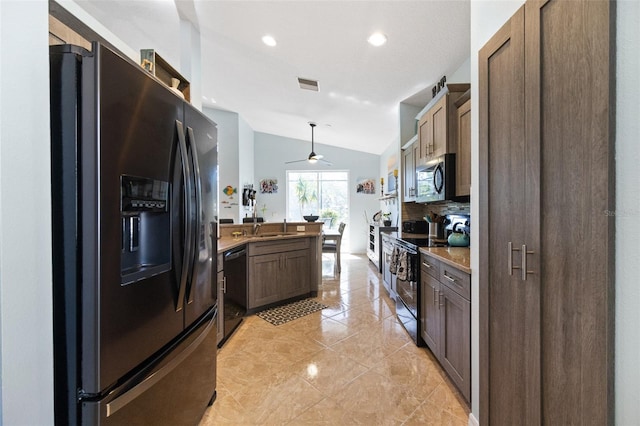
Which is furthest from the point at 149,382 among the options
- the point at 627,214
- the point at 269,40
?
the point at 269,40

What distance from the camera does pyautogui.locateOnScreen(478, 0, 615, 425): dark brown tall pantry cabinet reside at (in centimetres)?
78

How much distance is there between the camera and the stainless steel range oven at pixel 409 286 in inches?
98.3

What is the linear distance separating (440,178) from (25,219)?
9.34 ft

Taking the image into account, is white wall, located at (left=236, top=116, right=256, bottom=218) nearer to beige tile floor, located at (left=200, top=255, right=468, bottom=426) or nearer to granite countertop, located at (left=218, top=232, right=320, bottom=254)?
granite countertop, located at (left=218, top=232, right=320, bottom=254)

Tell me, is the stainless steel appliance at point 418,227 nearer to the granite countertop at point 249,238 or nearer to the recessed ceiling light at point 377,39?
the granite countertop at point 249,238

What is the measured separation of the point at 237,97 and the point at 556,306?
5537mm

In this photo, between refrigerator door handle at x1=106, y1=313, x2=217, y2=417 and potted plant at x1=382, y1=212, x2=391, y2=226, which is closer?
refrigerator door handle at x1=106, y1=313, x2=217, y2=417

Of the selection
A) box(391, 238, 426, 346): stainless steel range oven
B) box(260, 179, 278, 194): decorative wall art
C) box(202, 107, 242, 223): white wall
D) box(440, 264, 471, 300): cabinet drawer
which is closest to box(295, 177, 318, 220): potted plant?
box(260, 179, 278, 194): decorative wall art

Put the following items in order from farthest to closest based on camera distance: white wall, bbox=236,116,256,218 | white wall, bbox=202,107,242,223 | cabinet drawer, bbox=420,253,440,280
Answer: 1. white wall, bbox=236,116,256,218
2. white wall, bbox=202,107,242,223
3. cabinet drawer, bbox=420,253,440,280

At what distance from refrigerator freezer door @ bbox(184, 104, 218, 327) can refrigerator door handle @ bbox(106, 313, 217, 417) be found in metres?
0.13

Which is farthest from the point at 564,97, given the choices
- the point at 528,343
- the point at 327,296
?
the point at 327,296

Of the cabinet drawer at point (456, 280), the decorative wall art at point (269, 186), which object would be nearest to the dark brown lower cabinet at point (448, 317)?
the cabinet drawer at point (456, 280)

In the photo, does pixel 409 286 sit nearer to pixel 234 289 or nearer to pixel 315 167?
pixel 234 289

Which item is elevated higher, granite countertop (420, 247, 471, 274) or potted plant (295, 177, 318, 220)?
potted plant (295, 177, 318, 220)
